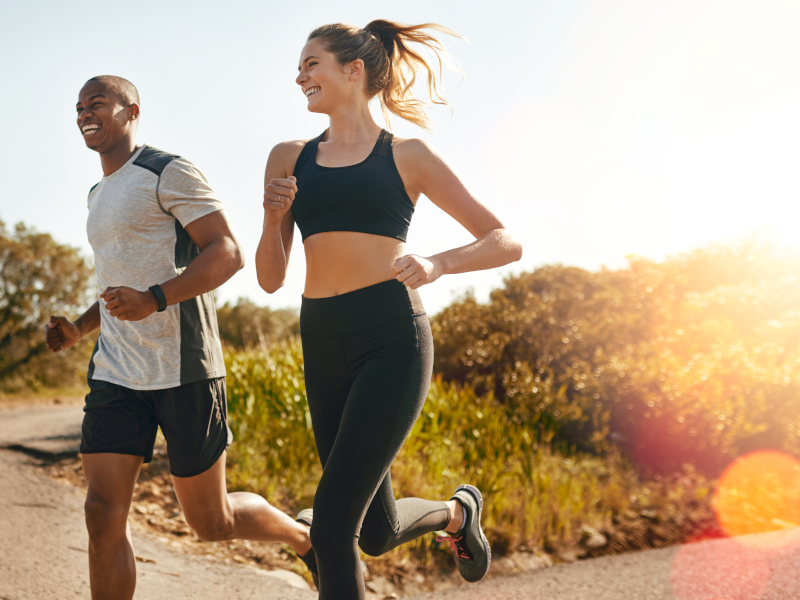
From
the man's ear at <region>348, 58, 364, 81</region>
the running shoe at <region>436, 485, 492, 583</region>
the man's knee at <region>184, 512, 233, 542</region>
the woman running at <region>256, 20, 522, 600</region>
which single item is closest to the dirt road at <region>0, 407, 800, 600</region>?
the running shoe at <region>436, 485, 492, 583</region>

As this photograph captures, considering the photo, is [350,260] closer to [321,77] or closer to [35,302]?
[321,77]

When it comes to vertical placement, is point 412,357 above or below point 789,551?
above

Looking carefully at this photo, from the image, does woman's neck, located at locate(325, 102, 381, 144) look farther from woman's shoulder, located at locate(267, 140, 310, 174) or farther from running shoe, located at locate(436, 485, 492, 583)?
running shoe, located at locate(436, 485, 492, 583)

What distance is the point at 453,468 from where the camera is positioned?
5367 millimetres

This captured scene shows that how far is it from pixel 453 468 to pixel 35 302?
38.2 feet

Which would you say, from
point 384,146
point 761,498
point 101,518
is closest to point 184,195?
point 384,146

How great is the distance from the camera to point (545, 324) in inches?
338

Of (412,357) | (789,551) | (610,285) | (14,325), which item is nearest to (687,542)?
(789,551)

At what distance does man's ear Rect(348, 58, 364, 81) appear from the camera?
2.40m

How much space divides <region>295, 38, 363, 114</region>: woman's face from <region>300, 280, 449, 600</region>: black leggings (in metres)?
0.79

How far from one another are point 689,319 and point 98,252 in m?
8.36

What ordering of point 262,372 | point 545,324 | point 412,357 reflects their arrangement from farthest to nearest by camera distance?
point 545,324
point 262,372
point 412,357

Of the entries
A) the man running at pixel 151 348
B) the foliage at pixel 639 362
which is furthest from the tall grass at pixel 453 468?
the man running at pixel 151 348

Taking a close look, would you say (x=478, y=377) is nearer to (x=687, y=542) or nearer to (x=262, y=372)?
(x=262, y=372)
